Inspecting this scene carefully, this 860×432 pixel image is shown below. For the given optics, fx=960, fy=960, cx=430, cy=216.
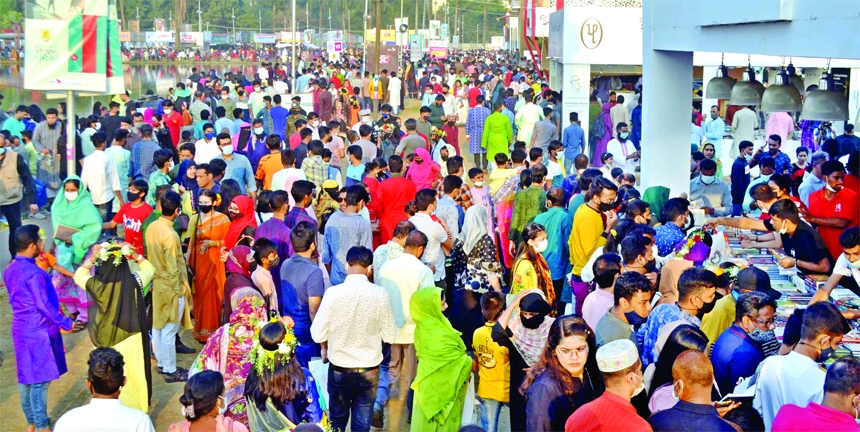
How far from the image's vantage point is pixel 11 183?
1202 centimetres

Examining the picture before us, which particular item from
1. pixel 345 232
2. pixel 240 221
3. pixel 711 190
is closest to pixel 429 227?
pixel 345 232

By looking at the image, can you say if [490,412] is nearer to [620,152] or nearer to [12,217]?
[12,217]

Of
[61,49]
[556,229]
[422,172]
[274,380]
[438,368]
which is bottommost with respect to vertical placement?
[438,368]

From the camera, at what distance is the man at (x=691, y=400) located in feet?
15.1

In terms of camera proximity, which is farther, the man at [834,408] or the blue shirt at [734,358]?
the blue shirt at [734,358]

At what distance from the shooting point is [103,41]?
956 centimetres

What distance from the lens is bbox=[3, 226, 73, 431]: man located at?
7059 millimetres

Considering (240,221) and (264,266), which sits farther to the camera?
(240,221)

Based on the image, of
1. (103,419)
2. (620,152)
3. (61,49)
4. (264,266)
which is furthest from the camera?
(620,152)

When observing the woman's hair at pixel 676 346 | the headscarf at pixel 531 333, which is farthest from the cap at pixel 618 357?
the headscarf at pixel 531 333

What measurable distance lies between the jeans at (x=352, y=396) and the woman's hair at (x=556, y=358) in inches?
67.0

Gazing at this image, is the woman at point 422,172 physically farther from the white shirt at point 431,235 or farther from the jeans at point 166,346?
the jeans at point 166,346

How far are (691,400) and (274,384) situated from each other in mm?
2359

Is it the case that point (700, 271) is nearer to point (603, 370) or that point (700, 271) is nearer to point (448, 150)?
point (603, 370)
